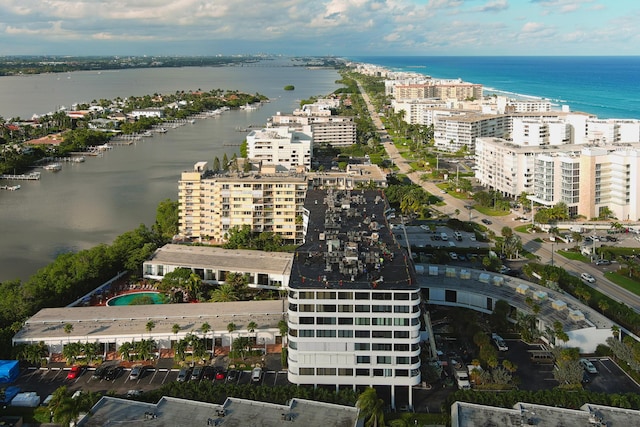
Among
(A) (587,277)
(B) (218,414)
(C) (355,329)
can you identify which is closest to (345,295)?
(C) (355,329)

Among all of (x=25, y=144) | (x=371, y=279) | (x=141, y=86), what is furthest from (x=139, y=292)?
(x=141, y=86)

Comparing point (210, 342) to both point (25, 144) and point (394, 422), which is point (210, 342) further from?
→ point (25, 144)

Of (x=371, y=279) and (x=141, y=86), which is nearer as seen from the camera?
(x=371, y=279)

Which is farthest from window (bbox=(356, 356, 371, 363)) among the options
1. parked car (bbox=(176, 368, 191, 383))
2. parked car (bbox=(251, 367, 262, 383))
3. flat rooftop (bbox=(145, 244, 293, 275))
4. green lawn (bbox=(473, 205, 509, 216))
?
green lawn (bbox=(473, 205, 509, 216))

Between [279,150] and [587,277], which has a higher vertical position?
[279,150]

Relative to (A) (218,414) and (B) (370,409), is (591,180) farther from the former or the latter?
(A) (218,414)

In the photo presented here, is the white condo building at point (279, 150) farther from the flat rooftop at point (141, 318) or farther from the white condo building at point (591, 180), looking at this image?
the flat rooftop at point (141, 318)
